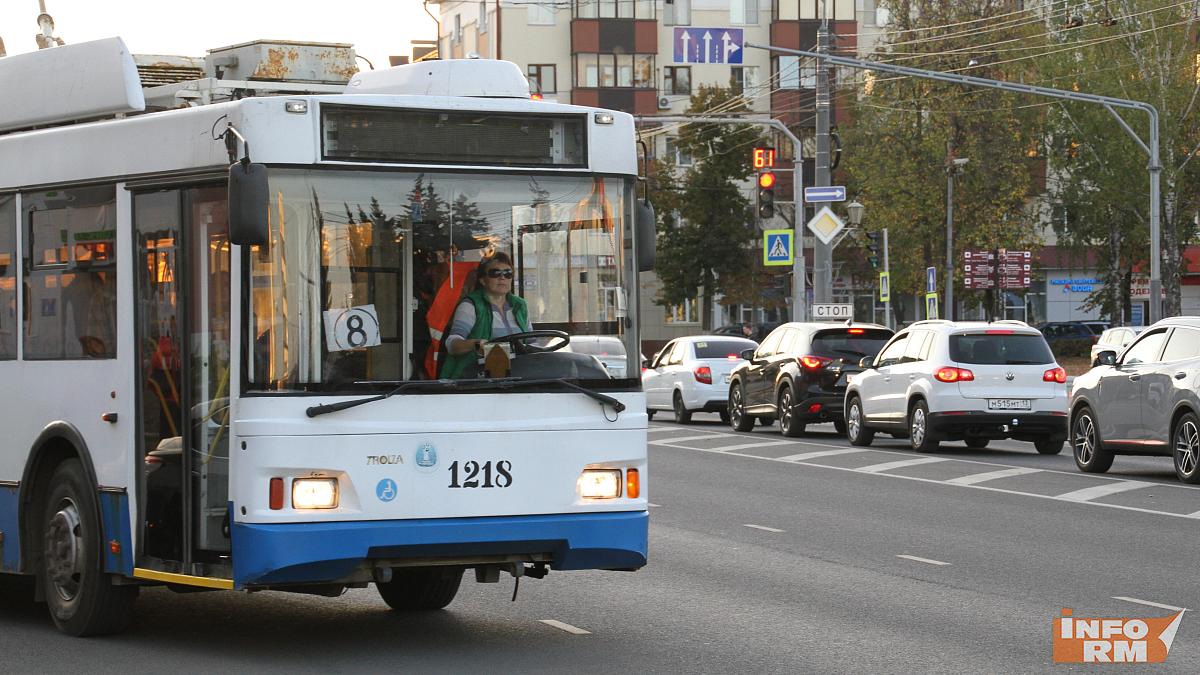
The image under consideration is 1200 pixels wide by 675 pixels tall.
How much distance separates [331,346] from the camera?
8.98m

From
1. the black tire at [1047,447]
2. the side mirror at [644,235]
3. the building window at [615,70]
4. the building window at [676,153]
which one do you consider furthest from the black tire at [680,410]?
the building window at [615,70]

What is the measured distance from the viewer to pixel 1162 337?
2047cm

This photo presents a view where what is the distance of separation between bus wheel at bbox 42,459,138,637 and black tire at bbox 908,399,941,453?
54.0 ft

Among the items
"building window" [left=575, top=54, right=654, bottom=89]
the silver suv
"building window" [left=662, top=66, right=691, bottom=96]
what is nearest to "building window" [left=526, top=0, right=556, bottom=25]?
"building window" [left=575, top=54, right=654, bottom=89]

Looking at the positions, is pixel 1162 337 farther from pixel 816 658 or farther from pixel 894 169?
pixel 894 169

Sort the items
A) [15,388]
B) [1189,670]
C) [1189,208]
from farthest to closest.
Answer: [1189,208]
[15,388]
[1189,670]

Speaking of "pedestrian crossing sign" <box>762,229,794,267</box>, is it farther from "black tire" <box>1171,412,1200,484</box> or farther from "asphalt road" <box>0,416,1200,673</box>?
"asphalt road" <box>0,416,1200,673</box>

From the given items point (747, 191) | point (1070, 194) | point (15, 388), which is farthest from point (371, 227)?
point (747, 191)

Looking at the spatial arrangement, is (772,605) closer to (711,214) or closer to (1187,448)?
(1187,448)

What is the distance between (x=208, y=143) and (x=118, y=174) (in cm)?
Answer: 85

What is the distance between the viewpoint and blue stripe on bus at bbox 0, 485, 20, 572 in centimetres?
1043

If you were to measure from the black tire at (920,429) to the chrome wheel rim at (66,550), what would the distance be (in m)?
16.5

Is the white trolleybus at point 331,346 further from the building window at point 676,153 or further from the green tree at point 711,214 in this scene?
the building window at point 676,153

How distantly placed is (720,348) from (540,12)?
172 feet
